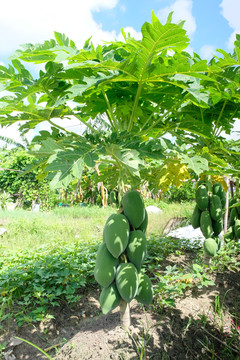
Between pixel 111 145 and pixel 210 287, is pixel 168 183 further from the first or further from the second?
pixel 210 287

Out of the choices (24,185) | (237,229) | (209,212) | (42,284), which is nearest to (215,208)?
(209,212)

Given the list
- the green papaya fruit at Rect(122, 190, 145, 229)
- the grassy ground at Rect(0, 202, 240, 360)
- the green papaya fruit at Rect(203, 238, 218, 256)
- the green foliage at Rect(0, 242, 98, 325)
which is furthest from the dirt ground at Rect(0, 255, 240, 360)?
the green papaya fruit at Rect(122, 190, 145, 229)

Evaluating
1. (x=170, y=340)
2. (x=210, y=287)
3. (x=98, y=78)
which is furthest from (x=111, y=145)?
(x=210, y=287)

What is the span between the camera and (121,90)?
135cm

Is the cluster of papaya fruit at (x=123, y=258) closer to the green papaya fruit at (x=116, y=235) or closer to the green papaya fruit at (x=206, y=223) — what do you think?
the green papaya fruit at (x=116, y=235)

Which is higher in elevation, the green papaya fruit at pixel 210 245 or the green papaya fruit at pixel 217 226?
the green papaya fruit at pixel 217 226

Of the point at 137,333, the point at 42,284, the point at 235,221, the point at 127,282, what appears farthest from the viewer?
the point at 42,284

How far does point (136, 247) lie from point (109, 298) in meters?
0.29

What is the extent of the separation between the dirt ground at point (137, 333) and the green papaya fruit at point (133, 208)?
27.4 inches

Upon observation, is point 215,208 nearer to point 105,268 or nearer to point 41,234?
point 105,268

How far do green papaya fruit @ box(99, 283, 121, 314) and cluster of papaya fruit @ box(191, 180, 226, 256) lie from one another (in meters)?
0.89

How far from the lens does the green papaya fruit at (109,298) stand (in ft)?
4.28

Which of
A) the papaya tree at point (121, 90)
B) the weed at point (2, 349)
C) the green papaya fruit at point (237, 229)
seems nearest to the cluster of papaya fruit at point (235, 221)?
the green papaya fruit at point (237, 229)

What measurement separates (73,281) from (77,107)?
1695 mm
